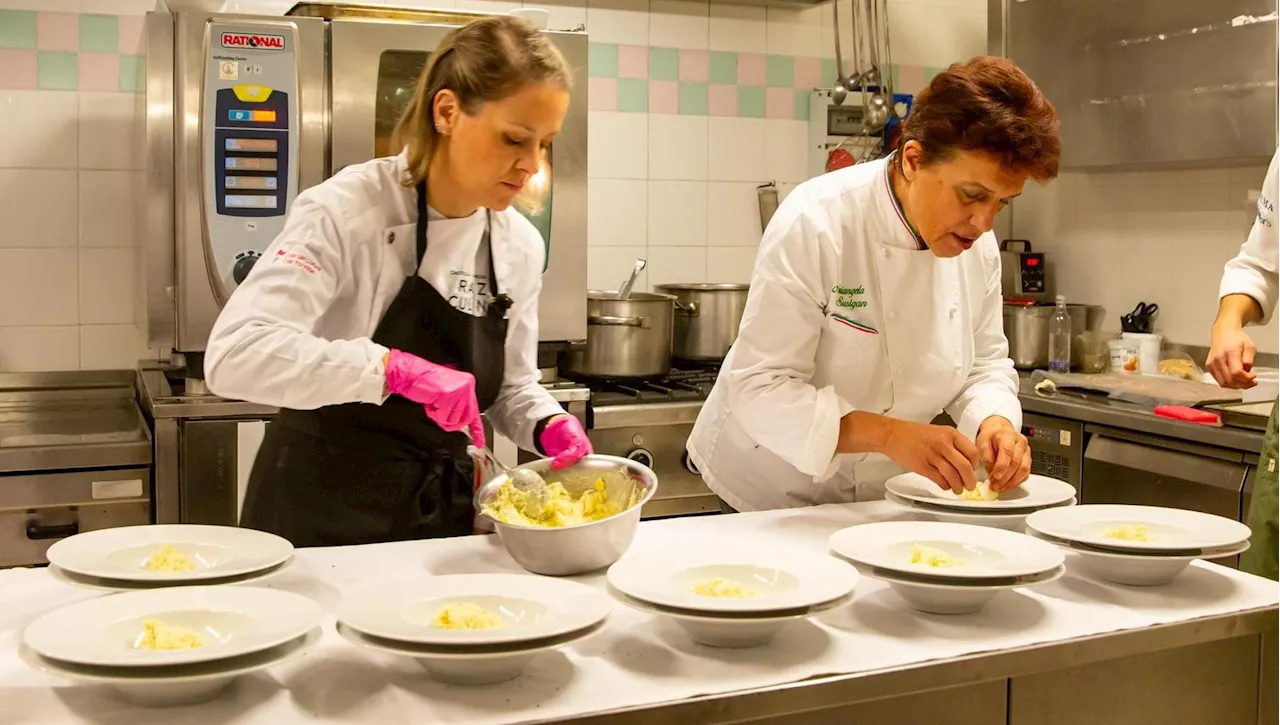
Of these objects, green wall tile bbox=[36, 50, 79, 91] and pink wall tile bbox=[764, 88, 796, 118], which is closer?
green wall tile bbox=[36, 50, 79, 91]

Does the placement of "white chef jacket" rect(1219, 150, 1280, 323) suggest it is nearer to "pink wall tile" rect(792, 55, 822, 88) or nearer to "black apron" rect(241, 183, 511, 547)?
"black apron" rect(241, 183, 511, 547)

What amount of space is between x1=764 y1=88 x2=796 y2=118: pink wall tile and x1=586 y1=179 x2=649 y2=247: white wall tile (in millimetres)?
590

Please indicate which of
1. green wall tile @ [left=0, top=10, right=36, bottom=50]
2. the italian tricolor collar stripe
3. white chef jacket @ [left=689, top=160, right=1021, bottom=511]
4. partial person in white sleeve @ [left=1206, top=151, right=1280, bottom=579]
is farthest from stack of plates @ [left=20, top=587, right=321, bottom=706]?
green wall tile @ [left=0, top=10, right=36, bottom=50]

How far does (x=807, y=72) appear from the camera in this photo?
438 cm

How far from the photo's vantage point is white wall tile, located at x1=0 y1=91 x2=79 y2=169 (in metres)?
3.37

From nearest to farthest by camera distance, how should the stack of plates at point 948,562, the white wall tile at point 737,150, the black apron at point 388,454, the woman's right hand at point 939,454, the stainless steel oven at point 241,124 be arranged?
the stack of plates at point 948,562
the woman's right hand at point 939,454
the black apron at point 388,454
the stainless steel oven at point 241,124
the white wall tile at point 737,150

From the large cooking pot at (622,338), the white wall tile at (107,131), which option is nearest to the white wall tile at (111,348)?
the white wall tile at (107,131)

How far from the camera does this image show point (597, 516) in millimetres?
1731

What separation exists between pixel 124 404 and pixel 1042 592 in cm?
276

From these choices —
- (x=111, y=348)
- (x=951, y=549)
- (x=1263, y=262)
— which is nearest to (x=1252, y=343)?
(x=1263, y=262)

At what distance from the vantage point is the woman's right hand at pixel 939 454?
1.87 meters

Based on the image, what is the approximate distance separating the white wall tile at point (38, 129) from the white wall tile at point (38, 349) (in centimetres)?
49

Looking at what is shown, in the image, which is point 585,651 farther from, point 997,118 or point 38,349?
point 38,349

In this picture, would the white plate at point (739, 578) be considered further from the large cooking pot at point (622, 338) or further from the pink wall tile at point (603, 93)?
the pink wall tile at point (603, 93)
